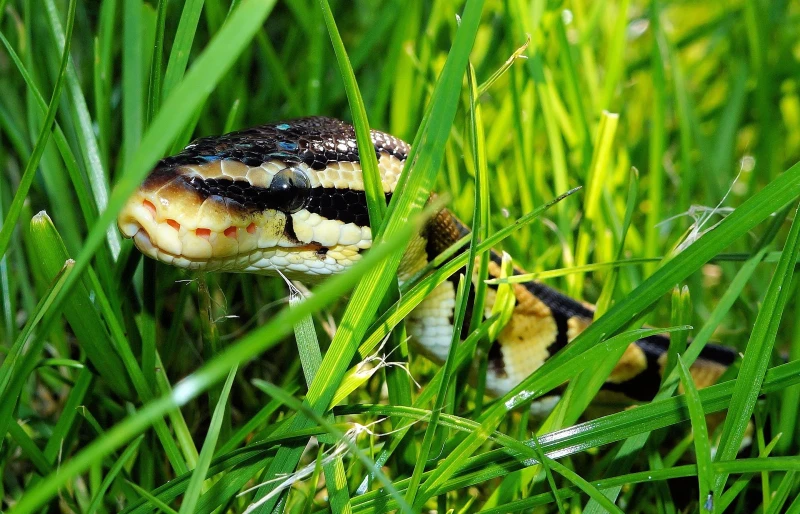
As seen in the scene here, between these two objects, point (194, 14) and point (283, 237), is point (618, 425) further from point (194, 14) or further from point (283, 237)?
point (194, 14)

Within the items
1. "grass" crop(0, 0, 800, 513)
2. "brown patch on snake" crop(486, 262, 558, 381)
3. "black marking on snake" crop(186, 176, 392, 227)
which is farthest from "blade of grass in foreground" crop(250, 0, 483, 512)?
"brown patch on snake" crop(486, 262, 558, 381)

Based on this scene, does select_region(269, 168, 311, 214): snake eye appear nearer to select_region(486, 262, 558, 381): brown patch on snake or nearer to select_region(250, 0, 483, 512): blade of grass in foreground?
select_region(250, 0, 483, 512): blade of grass in foreground

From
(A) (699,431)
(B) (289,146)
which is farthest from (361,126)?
(A) (699,431)

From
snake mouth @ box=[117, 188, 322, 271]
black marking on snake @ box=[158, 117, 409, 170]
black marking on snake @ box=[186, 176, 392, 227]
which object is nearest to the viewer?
snake mouth @ box=[117, 188, 322, 271]

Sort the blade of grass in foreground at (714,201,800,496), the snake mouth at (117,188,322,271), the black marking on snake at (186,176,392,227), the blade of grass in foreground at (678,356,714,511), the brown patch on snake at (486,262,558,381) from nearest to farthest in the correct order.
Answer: the blade of grass in foreground at (678,356,714,511) < the blade of grass in foreground at (714,201,800,496) < the snake mouth at (117,188,322,271) < the black marking on snake at (186,176,392,227) < the brown patch on snake at (486,262,558,381)

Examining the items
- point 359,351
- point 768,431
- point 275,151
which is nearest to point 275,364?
point 275,151

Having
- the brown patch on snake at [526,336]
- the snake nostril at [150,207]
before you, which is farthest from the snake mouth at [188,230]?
the brown patch on snake at [526,336]
